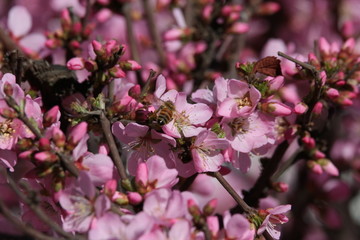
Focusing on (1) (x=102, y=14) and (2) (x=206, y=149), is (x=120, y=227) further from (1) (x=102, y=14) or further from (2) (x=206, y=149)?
(1) (x=102, y=14)

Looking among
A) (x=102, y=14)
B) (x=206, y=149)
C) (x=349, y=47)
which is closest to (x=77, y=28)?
(x=102, y=14)

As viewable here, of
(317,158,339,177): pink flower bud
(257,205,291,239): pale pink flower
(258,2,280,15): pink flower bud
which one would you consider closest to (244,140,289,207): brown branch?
(317,158,339,177): pink flower bud

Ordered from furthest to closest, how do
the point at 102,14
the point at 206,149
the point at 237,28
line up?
the point at 102,14
the point at 237,28
the point at 206,149

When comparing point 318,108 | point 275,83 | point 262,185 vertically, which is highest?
point 275,83

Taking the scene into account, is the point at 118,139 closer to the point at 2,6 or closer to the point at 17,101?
the point at 17,101

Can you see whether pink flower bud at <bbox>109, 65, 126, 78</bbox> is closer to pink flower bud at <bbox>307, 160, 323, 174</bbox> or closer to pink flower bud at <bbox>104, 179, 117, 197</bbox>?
pink flower bud at <bbox>104, 179, 117, 197</bbox>

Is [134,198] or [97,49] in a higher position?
[97,49]

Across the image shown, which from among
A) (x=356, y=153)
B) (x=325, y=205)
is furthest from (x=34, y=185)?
(x=356, y=153)

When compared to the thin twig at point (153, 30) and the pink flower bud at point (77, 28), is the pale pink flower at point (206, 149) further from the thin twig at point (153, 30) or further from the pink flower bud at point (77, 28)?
the thin twig at point (153, 30)
